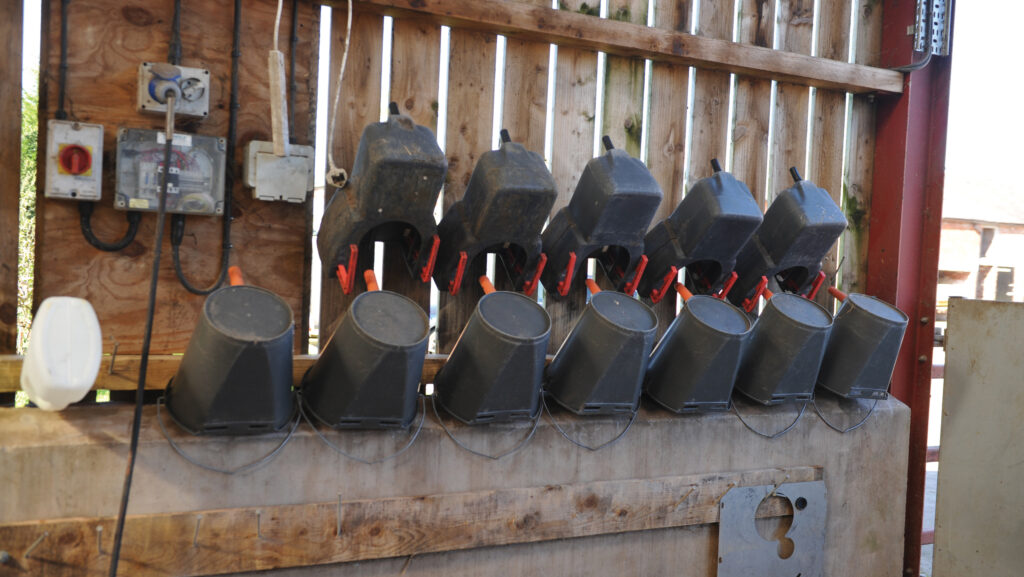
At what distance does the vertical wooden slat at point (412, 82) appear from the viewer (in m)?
2.23

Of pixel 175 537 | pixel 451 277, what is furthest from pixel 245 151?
pixel 175 537

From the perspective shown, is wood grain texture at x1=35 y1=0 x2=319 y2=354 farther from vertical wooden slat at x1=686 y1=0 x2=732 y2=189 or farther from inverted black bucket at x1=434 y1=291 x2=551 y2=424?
vertical wooden slat at x1=686 y1=0 x2=732 y2=189

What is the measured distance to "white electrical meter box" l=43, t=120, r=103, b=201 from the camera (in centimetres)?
184

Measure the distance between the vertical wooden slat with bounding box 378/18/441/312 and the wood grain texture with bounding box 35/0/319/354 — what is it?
0.77 feet

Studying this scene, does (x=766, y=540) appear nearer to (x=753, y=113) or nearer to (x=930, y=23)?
(x=753, y=113)

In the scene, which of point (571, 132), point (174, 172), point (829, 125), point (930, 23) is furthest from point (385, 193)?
point (930, 23)

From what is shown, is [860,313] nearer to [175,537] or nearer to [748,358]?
[748,358]

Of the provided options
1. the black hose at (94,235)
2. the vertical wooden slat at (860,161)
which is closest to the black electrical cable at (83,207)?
the black hose at (94,235)

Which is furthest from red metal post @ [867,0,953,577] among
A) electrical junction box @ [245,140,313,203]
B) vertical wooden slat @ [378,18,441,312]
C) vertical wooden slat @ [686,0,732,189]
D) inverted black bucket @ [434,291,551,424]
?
electrical junction box @ [245,140,313,203]

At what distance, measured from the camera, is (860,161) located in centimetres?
289

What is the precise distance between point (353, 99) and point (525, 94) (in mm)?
528

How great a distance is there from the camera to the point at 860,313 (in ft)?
7.64

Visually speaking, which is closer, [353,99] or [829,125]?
[353,99]

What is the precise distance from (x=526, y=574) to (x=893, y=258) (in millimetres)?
1744
